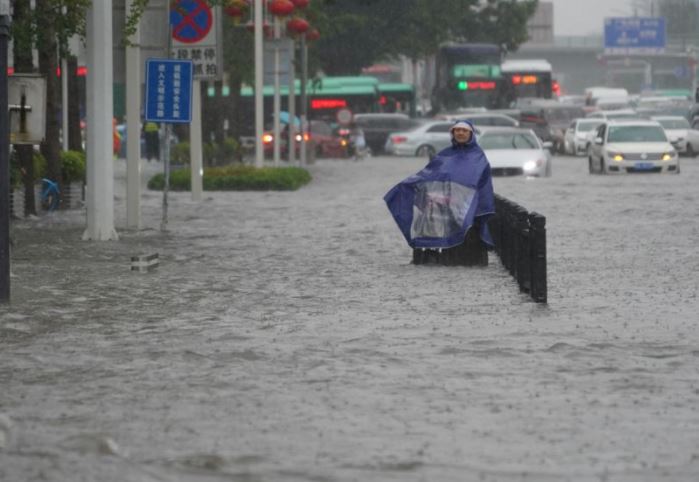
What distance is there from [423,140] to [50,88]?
4140cm

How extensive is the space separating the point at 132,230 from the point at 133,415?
16.5m

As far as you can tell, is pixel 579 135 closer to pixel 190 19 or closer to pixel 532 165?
pixel 532 165

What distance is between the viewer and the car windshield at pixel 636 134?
5000cm

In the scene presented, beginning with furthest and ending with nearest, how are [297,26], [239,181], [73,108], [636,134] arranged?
[636,134] → [297,26] → [239,181] → [73,108]

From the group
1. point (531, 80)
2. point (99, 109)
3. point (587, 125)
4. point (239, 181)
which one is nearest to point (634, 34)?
point (531, 80)

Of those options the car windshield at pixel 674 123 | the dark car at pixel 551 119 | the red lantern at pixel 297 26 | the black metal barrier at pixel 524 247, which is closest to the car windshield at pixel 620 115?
the dark car at pixel 551 119

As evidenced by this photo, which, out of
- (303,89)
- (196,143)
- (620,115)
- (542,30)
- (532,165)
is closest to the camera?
(196,143)

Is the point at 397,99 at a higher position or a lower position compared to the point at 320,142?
higher

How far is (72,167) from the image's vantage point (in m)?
32.5

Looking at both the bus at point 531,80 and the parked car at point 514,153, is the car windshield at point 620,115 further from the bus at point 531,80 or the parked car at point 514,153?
the parked car at point 514,153

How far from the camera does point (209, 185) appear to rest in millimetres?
42375

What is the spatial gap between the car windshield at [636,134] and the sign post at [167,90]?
2548 centimetres

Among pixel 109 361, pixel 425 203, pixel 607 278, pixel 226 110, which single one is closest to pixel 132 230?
pixel 425 203

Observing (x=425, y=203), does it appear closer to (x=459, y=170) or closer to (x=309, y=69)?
(x=459, y=170)
